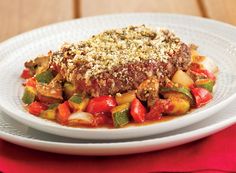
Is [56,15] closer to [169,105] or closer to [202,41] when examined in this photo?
[202,41]

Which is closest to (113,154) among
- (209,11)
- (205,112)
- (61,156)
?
(61,156)

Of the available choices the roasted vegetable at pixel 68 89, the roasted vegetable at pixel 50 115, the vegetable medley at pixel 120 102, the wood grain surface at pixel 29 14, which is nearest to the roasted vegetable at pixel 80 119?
the vegetable medley at pixel 120 102

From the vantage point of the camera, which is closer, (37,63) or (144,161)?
(144,161)

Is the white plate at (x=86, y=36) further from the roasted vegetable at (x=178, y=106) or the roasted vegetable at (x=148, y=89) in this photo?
the roasted vegetable at (x=148, y=89)

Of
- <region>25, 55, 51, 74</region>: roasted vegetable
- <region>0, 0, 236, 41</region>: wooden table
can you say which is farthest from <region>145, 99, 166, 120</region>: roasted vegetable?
<region>0, 0, 236, 41</region>: wooden table

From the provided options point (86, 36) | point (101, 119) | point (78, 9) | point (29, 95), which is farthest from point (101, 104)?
point (78, 9)

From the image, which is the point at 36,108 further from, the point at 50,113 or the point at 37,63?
the point at 37,63
